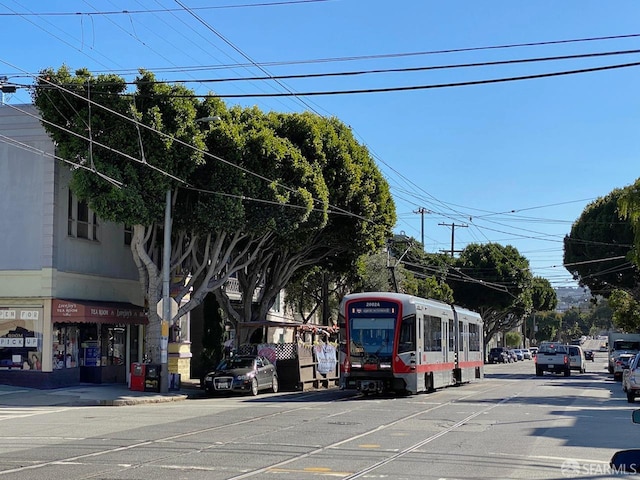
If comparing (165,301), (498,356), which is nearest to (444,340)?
(165,301)

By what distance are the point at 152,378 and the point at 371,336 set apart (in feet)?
25.2

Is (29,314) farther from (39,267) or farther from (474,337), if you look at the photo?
(474,337)

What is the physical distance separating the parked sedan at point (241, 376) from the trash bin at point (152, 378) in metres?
1.79

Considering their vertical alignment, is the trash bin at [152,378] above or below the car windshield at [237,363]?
below

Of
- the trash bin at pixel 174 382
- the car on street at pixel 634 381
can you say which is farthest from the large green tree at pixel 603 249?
the trash bin at pixel 174 382

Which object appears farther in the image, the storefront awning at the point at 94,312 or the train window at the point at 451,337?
the train window at the point at 451,337

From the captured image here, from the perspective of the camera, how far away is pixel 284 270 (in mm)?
36375

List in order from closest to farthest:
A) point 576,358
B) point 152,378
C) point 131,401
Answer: point 131,401 → point 152,378 → point 576,358

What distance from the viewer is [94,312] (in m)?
28.8

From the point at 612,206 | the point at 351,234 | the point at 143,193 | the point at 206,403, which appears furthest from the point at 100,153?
the point at 612,206

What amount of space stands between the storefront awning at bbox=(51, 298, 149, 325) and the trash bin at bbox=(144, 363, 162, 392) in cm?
313

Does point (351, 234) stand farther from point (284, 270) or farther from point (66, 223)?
point (66, 223)

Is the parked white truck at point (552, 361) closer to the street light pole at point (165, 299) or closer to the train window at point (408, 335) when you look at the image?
the train window at point (408, 335)

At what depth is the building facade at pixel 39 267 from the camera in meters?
27.7
